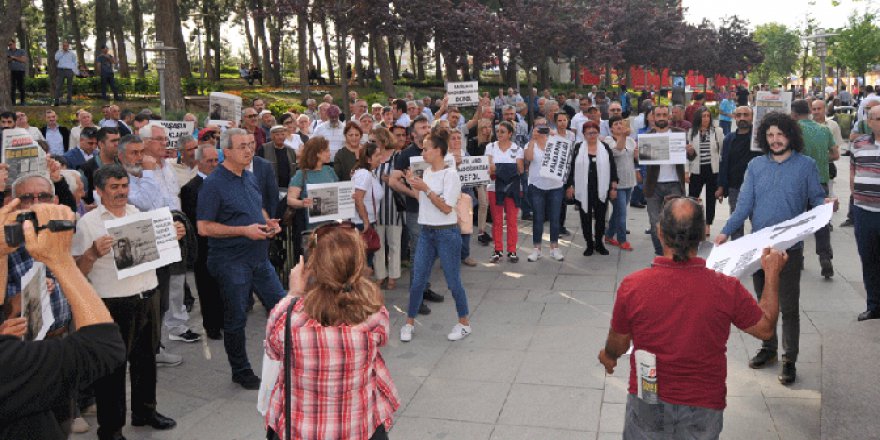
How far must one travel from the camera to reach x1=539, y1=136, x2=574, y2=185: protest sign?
996cm

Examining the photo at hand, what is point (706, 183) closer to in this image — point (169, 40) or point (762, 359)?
point (762, 359)

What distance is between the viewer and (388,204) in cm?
887

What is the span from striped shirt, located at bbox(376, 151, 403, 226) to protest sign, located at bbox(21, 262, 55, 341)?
5396 millimetres

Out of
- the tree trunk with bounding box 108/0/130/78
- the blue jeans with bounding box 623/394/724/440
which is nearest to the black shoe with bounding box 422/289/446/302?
the blue jeans with bounding box 623/394/724/440

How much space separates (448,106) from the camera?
14.1 meters

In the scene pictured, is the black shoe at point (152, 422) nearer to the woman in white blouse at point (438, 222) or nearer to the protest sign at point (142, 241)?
the protest sign at point (142, 241)

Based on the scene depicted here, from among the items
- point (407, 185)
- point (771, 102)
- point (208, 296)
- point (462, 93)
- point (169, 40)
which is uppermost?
point (169, 40)

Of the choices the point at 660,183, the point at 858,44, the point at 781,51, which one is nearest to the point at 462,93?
the point at 660,183

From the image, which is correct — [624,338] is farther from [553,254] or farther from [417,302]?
[553,254]

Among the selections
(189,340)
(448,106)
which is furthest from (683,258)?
(448,106)

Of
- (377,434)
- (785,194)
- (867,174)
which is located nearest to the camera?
(377,434)

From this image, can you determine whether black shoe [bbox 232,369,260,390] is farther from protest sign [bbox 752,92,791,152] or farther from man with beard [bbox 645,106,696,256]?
protest sign [bbox 752,92,791,152]

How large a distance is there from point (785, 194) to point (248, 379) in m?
4.34

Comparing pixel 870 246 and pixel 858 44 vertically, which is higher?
pixel 858 44
